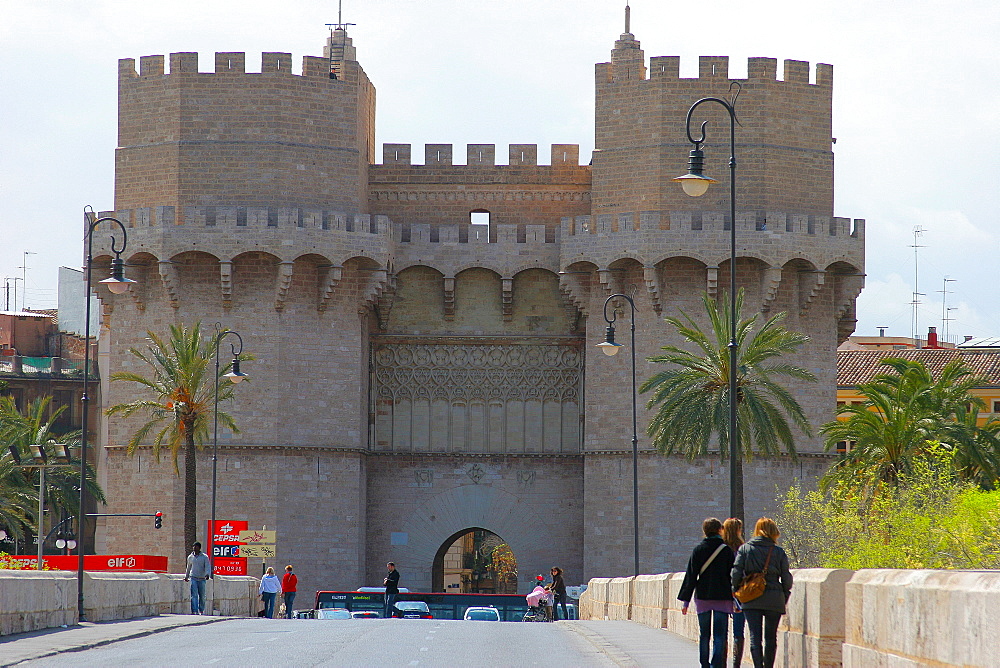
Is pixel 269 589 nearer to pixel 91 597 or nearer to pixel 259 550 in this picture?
pixel 259 550

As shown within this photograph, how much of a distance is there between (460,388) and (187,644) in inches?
908

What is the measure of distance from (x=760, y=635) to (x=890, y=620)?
2.46m

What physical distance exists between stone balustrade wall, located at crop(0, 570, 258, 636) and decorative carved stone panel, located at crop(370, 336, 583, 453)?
32.1 feet

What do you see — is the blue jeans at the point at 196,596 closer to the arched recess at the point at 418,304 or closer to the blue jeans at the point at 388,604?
the blue jeans at the point at 388,604

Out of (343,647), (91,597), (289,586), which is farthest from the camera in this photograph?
(289,586)

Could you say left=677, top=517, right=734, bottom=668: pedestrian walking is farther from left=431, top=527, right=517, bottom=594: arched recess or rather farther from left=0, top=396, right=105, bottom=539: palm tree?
left=431, top=527, right=517, bottom=594: arched recess

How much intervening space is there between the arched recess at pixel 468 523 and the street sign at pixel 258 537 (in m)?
4.19

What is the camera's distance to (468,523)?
1516 inches

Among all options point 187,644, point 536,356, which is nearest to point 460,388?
point 536,356

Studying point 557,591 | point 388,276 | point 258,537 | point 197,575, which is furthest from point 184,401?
point 197,575

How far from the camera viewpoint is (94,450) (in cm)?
5344

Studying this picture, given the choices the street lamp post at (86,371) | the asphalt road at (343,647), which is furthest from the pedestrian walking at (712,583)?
the street lamp post at (86,371)

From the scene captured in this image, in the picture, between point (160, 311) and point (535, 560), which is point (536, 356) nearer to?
point (535, 560)

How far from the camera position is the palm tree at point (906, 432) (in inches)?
1297
